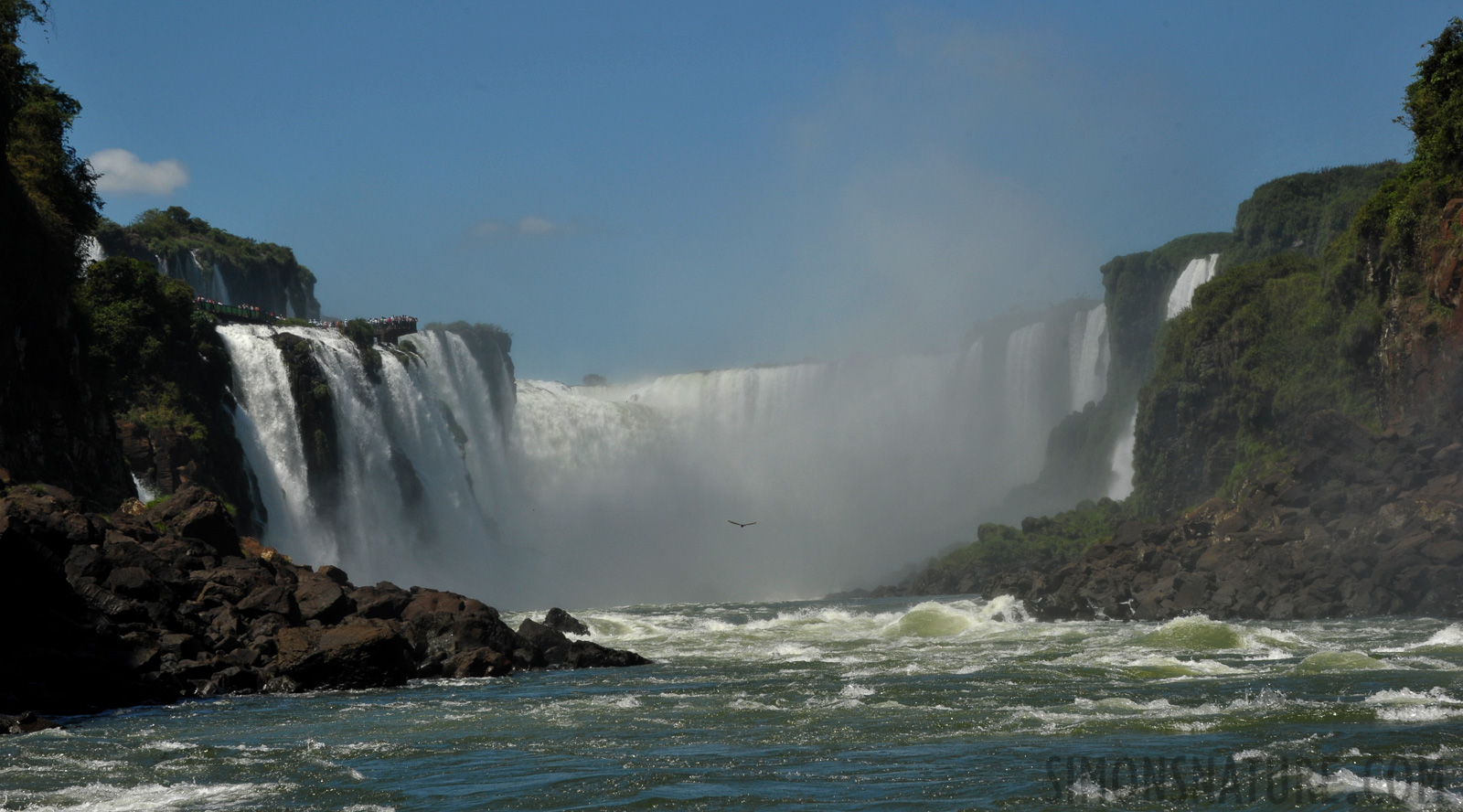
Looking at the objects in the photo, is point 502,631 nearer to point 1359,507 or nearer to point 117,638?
point 117,638

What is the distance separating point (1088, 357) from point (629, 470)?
1494 inches

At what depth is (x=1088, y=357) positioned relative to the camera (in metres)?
98.2

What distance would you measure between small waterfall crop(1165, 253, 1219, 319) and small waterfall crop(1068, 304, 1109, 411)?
13515mm

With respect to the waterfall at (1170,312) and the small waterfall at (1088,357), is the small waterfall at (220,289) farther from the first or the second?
the small waterfall at (1088,357)

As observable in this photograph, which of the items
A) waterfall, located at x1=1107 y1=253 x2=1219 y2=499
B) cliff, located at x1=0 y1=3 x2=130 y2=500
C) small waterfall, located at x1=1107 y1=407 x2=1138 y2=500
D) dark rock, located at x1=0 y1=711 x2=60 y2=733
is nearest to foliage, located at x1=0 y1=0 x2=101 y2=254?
cliff, located at x1=0 y1=3 x2=130 y2=500

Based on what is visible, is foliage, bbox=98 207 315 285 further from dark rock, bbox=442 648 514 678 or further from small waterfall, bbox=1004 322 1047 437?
small waterfall, bbox=1004 322 1047 437

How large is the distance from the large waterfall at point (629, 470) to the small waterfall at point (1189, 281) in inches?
553

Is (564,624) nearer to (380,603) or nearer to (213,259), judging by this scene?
(380,603)

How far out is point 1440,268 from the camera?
4256cm

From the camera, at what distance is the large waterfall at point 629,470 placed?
54.7 meters

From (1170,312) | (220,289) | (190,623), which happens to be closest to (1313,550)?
(190,623)

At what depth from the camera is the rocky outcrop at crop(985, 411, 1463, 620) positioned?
3606 cm

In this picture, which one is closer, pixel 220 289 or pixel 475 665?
pixel 475 665

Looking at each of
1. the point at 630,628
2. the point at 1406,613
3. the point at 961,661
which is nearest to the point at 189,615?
the point at 961,661
